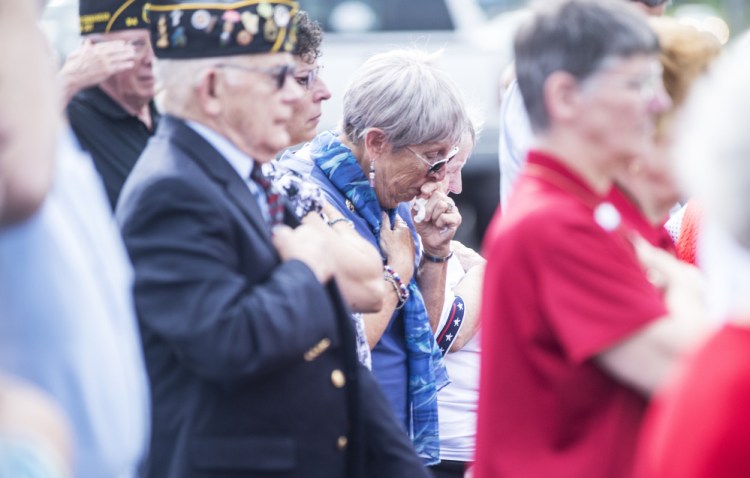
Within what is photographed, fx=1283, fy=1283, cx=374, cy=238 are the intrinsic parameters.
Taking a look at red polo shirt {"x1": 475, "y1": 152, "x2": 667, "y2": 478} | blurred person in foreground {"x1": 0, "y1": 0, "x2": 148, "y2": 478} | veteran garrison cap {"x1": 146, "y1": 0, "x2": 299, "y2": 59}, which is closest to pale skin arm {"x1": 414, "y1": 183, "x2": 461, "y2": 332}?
veteran garrison cap {"x1": 146, "y1": 0, "x2": 299, "y2": 59}

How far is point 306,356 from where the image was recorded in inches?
114

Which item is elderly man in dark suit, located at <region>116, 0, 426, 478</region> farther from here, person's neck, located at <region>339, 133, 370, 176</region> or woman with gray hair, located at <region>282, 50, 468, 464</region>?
person's neck, located at <region>339, 133, 370, 176</region>

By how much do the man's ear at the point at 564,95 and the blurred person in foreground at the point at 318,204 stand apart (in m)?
0.74

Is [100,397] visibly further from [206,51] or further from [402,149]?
[402,149]

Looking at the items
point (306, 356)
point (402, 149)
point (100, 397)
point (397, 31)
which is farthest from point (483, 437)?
point (397, 31)

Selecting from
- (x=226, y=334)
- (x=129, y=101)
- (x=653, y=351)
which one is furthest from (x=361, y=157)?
(x=653, y=351)

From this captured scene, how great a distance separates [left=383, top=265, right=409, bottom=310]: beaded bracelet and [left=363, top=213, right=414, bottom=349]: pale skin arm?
14 mm

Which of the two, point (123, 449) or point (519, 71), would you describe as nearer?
point (123, 449)

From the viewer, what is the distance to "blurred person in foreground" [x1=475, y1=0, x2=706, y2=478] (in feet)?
7.80

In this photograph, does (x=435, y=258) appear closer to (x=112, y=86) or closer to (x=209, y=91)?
(x=112, y=86)

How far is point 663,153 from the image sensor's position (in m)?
2.78

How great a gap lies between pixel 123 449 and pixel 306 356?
0.84m

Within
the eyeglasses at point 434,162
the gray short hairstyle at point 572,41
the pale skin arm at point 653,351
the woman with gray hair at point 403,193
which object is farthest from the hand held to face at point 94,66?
the pale skin arm at point 653,351

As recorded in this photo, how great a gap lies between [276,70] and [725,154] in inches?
52.7
